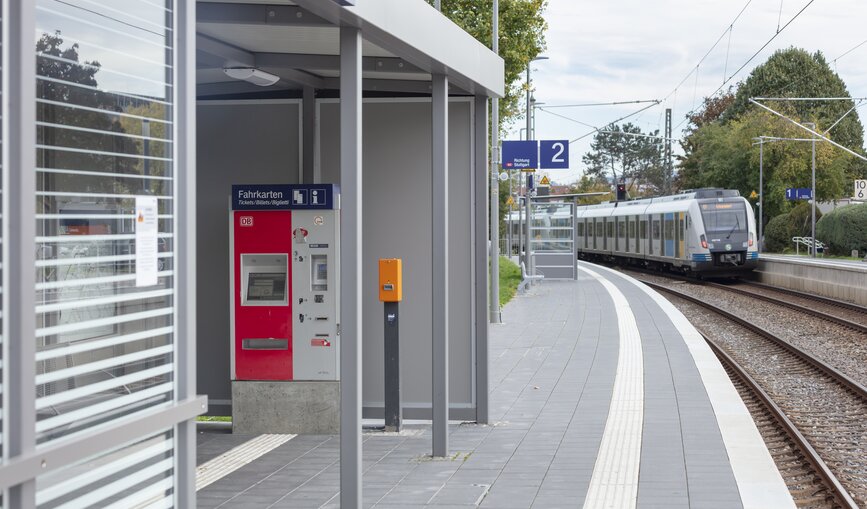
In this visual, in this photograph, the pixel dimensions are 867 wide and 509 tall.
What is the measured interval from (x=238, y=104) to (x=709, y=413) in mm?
5112

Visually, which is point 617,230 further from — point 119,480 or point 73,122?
point 73,122

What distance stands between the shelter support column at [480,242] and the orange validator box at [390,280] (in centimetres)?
98

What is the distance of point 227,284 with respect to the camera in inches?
378

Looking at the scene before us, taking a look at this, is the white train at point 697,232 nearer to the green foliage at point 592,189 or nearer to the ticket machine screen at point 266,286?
the ticket machine screen at point 266,286

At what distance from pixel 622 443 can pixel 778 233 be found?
55.1 m

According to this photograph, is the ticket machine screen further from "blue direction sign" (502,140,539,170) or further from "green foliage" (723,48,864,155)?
"green foliage" (723,48,864,155)

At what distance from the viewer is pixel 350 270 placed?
6184 millimetres

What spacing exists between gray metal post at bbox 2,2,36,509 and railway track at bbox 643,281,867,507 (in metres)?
5.66

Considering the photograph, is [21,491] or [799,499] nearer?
[21,491]

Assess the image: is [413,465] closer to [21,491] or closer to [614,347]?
[21,491]

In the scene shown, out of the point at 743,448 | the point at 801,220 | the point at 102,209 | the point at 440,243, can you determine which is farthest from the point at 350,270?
the point at 801,220

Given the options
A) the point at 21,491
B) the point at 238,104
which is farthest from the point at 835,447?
the point at 21,491

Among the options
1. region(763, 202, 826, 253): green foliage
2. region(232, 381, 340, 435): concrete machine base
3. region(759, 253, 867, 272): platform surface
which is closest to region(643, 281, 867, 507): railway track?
region(232, 381, 340, 435): concrete machine base

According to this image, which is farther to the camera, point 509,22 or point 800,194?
point 800,194
